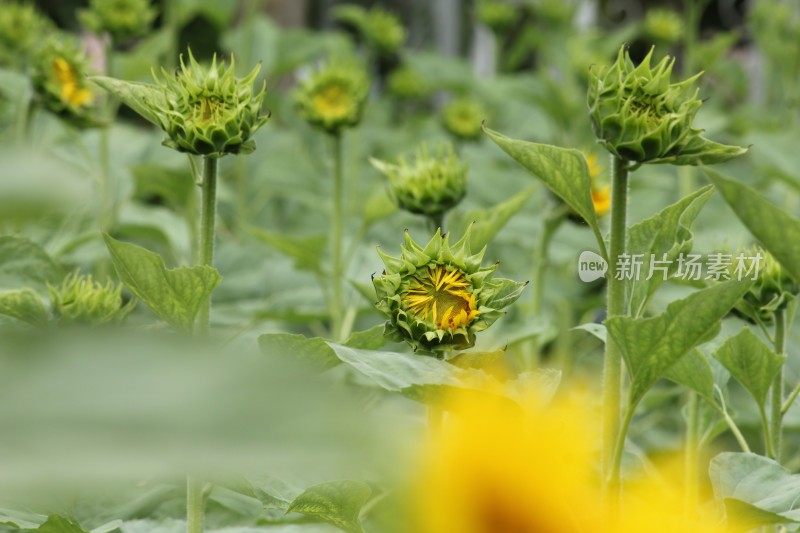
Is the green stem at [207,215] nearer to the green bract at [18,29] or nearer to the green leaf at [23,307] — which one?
the green leaf at [23,307]

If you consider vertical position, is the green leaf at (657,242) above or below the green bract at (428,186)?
below

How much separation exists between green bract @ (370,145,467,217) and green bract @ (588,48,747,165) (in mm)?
270

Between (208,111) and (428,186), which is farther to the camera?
(428,186)

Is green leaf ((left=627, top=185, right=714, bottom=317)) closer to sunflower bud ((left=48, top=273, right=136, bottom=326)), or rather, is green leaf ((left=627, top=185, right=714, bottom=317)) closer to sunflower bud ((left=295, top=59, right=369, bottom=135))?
sunflower bud ((left=48, top=273, right=136, bottom=326))

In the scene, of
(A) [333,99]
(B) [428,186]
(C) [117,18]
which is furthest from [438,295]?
(C) [117,18]

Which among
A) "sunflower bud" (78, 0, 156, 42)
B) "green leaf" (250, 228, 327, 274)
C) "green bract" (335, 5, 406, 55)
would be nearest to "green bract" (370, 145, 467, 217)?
"green leaf" (250, 228, 327, 274)

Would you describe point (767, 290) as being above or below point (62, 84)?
below

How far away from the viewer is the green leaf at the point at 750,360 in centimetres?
43

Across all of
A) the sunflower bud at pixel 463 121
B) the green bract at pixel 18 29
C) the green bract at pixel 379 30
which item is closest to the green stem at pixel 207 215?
the green bract at pixel 18 29

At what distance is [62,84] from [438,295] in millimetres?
519

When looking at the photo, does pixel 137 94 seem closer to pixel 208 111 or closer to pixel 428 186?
pixel 208 111

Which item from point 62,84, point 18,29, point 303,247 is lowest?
point 303,247

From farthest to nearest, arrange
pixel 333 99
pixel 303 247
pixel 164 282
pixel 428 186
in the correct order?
pixel 333 99, pixel 303 247, pixel 428 186, pixel 164 282

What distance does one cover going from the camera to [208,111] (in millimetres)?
431
